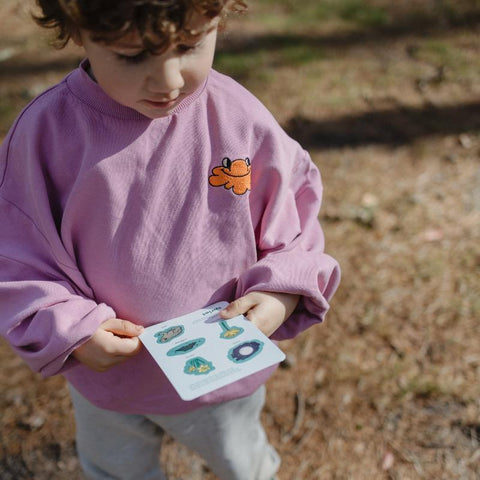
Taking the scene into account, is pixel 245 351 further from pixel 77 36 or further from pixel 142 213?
pixel 77 36

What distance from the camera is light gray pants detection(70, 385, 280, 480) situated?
1.65 m

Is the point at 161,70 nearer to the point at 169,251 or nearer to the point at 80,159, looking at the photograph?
the point at 80,159

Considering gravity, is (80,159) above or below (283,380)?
above

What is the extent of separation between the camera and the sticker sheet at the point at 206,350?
1.29 m

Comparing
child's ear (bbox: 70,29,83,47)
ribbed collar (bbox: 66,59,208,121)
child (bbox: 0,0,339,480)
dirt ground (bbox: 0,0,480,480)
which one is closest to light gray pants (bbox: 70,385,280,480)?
child (bbox: 0,0,339,480)

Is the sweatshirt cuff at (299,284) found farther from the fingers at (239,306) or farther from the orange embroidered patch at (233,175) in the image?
the orange embroidered patch at (233,175)

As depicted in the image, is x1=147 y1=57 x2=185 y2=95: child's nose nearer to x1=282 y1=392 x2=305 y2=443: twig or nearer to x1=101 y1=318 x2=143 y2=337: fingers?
x1=101 y1=318 x2=143 y2=337: fingers

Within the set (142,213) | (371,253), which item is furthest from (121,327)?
(371,253)

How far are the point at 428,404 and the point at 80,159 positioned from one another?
6.33 ft

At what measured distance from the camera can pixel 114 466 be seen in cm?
175

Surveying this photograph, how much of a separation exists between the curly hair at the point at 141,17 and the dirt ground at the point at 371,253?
152 cm

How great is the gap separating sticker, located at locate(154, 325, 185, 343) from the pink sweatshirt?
6 cm

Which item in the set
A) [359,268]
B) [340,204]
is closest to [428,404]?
[359,268]

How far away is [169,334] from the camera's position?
4.53 ft
